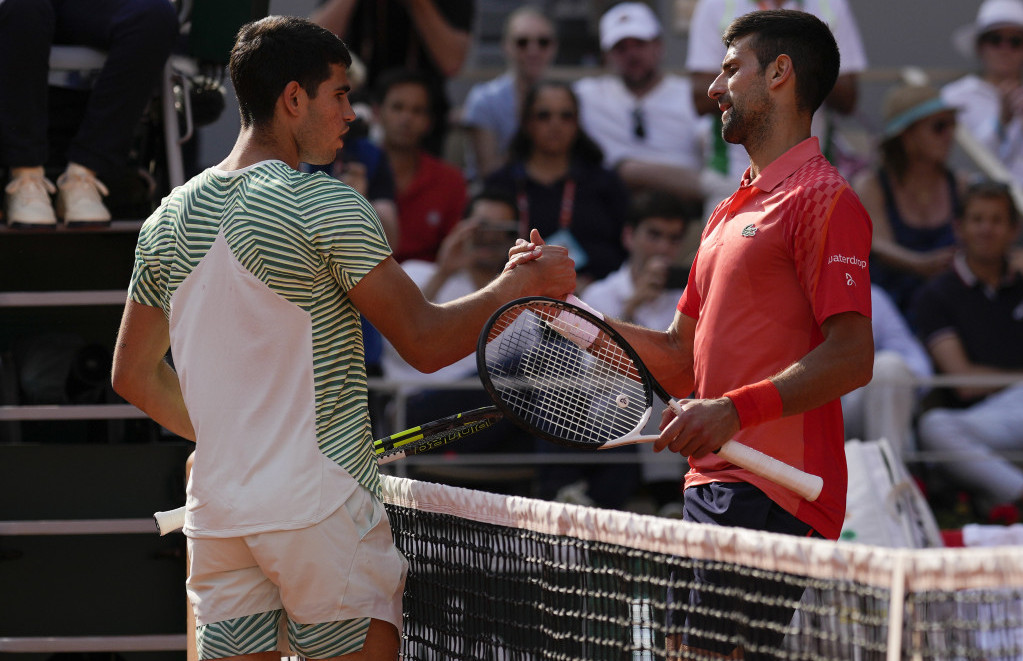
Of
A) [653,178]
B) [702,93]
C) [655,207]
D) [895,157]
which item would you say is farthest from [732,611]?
[895,157]

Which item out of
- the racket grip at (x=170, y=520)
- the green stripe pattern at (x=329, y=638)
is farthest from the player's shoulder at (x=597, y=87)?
the green stripe pattern at (x=329, y=638)

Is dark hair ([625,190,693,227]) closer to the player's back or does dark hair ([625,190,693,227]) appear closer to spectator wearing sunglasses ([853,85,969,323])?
spectator wearing sunglasses ([853,85,969,323])

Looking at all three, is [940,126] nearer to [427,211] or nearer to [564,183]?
[564,183]

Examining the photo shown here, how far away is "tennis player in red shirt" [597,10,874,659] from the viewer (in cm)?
290

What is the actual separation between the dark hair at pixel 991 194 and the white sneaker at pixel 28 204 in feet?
19.0

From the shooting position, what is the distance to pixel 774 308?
3104 mm

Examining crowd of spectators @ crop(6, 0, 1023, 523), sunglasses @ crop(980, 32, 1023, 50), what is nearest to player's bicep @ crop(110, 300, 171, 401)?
crowd of spectators @ crop(6, 0, 1023, 523)

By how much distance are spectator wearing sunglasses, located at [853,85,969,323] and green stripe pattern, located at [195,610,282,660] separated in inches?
243

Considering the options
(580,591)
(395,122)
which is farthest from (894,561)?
(395,122)

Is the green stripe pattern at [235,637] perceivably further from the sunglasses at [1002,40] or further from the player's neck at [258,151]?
the sunglasses at [1002,40]

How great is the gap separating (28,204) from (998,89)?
24.9 feet

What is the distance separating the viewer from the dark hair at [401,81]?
27.4 ft

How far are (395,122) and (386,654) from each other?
18.6ft

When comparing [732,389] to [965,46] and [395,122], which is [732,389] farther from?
[965,46]
